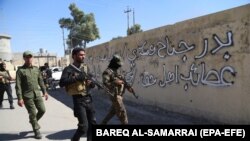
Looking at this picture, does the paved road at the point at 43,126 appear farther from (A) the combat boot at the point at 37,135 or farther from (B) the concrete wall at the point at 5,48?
(B) the concrete wall at the point at 5,48

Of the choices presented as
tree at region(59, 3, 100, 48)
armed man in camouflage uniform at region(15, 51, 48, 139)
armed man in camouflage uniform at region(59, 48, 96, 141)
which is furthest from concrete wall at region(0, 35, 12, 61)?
armed man in camouflage uniform at region(59, 48, 96, 141)

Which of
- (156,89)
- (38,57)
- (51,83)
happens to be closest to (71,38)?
(51,83)

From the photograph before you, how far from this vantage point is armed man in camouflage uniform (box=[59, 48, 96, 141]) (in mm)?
5281

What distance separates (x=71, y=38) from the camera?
46281 millimetres

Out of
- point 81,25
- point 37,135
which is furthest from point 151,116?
point 81,25

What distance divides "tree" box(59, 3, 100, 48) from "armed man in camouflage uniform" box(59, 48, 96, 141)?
3864cm

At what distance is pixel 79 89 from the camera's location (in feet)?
17.7

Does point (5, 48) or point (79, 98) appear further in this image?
point (5, 48)

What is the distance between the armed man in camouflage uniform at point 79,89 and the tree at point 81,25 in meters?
38.6

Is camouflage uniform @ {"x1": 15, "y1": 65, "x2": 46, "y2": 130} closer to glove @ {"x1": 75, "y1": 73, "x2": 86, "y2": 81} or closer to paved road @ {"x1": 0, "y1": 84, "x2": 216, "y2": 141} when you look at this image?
paved road @ {"x1": 0, "y1": 84, "x2": 216, "y2": 141}

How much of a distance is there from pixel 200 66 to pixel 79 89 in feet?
11.4

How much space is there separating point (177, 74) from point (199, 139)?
4.38 meters

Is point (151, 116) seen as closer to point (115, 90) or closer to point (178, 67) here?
point (178, 67)

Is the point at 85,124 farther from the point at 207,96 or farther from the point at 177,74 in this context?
the point at 177,74
